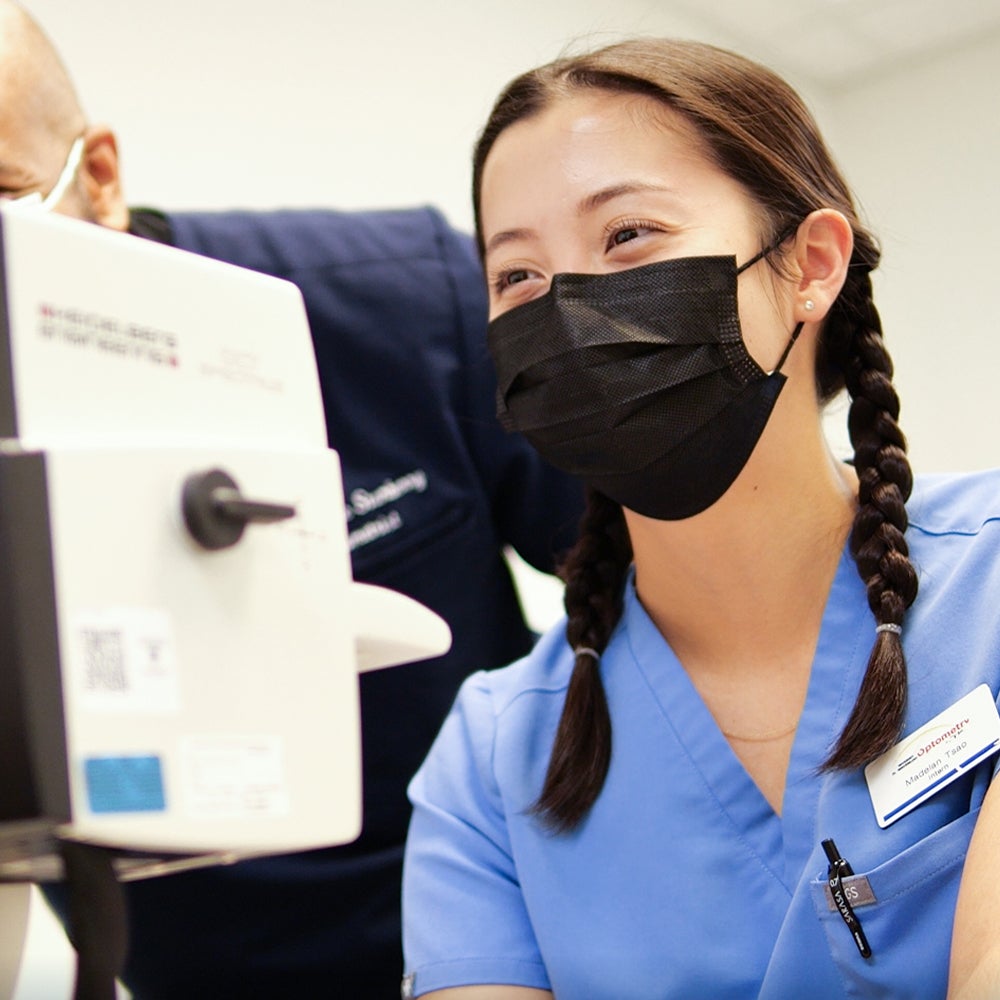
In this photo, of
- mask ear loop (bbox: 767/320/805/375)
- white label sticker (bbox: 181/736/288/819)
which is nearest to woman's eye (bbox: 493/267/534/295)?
mask ear loop (bbox: 767/320/805/375)

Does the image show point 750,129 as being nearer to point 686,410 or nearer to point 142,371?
point 686,410

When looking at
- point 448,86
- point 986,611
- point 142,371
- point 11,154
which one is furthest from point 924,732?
point 448,86

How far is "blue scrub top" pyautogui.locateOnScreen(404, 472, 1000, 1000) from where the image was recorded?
1.12 m

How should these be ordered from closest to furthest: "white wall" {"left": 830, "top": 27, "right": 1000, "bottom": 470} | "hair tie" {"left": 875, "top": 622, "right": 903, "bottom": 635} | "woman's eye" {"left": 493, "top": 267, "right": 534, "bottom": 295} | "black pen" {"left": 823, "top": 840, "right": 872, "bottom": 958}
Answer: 1. "black pen" {"left": 823, "top": 840, "right": 872, "bottom": 958}
2. "hair tie" {"left": 875, "top": 622, "right": 903, "bottom": 635}
3. "woman's eye" {"left": 493, "top": 267, "right": 534, "bottom": 295}
4. "white wall" {"left": 830, "top": 27, "right": 1000, "bottom": 470}

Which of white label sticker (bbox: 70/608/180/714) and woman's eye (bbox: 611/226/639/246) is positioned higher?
woman's eye (bbox: 611/226/639/246)

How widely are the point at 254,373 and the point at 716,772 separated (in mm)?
681

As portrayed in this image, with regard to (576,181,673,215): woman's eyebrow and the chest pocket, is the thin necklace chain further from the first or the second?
(576,181,673,215): woman's eyebrow

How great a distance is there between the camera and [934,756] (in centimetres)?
114

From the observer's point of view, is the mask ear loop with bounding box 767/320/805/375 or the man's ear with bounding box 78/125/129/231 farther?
the man's ear with bounding box 78/125/129/231

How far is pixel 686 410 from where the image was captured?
1294mm

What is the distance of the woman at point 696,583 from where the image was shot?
1.19m

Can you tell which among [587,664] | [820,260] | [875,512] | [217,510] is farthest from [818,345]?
[217,510]

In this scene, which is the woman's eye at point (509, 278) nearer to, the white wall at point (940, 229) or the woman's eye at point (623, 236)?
the woman's eye at point (623, 236)

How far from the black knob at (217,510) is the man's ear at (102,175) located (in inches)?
35.9
